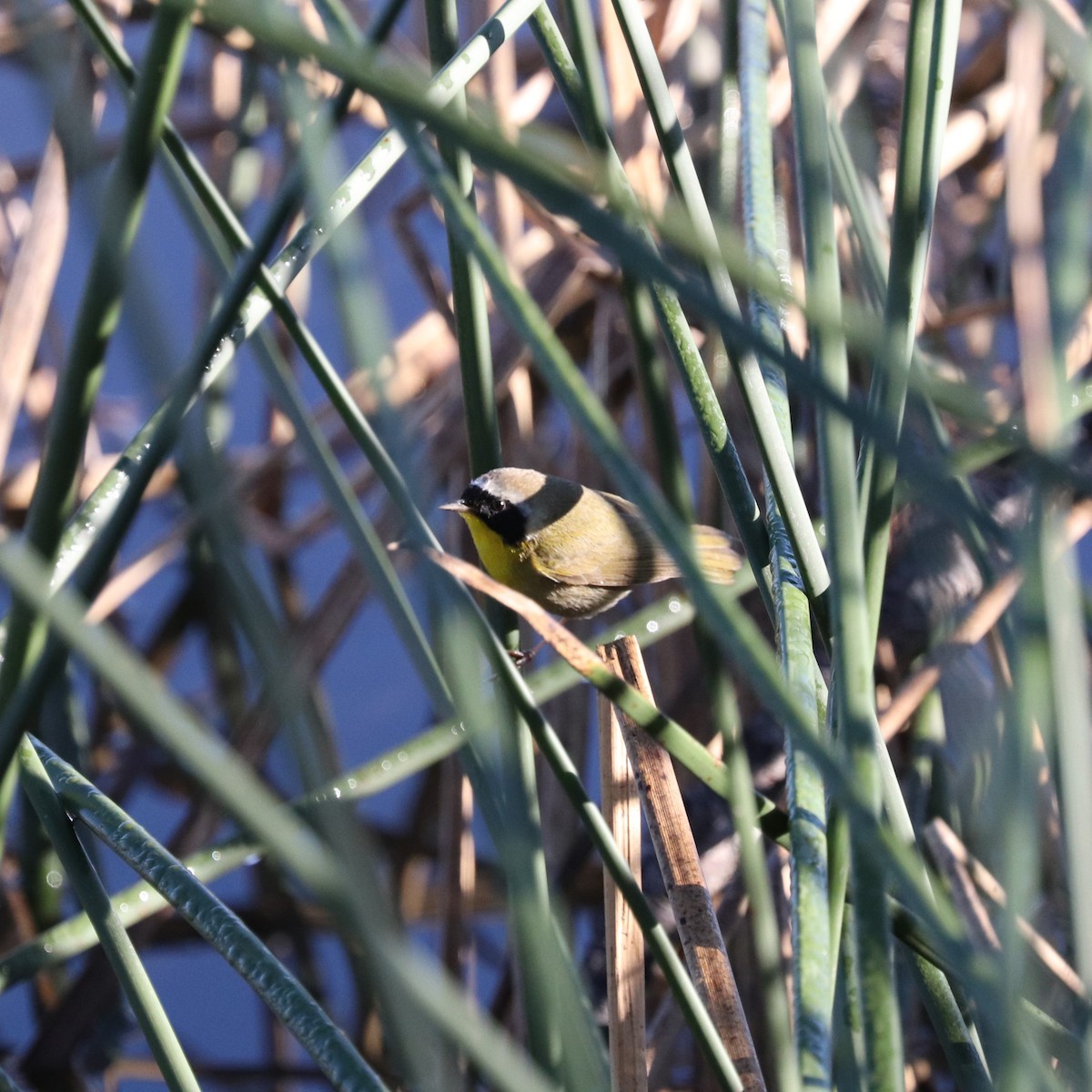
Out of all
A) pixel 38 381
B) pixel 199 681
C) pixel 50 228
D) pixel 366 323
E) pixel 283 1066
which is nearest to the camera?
pixel 366 323

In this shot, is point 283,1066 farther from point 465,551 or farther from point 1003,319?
point 1003,319

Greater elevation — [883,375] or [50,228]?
[50,228]

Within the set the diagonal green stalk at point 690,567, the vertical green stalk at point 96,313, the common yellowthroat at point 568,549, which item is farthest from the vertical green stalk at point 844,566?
the common yellowthroat at point 568,549

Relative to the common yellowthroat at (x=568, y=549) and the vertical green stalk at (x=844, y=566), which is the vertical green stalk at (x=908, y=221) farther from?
the common yellowthroat at (x=568, y=549)

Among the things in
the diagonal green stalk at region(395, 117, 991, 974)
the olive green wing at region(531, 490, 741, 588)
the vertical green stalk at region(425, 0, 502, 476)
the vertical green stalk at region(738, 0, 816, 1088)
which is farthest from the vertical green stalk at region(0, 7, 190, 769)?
the olive green wing at region(531, 490, 741, 588)

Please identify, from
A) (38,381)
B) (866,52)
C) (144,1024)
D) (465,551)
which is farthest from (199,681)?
(144,1024)

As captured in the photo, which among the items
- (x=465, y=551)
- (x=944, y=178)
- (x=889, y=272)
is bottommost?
(x=889, y=272)

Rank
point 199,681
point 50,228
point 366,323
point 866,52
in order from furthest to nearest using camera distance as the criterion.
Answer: point 199,681 → point 866,52 → point 50,228 → point 366,323

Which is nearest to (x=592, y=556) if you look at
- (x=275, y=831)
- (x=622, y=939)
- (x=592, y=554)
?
(x=592, y=554)
